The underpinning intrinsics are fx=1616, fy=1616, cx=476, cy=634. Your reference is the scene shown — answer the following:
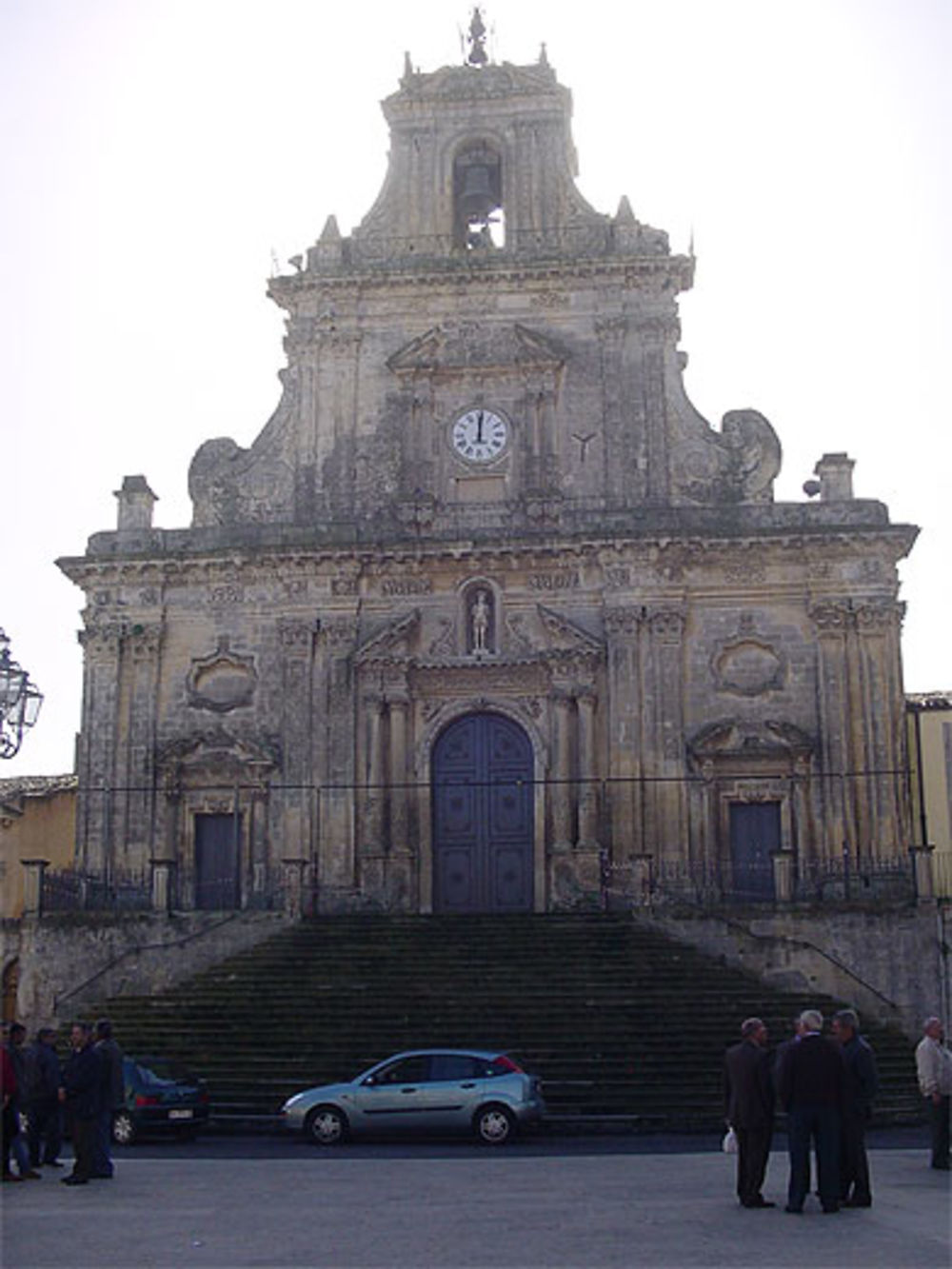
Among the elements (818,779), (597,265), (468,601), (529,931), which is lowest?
(529,931)

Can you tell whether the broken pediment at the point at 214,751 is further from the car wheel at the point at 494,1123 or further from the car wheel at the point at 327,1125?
the car wheel at the point at 494,1123

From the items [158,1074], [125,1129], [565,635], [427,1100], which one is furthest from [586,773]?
[125,1129]

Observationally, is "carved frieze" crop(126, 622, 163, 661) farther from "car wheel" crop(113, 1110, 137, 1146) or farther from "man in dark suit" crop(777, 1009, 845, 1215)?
"man in dark suit" crop(777, 1009, 845, 1215)

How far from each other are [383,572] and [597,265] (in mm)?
7589

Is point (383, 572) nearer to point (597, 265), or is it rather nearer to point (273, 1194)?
point (597, 265)

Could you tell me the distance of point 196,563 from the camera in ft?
105

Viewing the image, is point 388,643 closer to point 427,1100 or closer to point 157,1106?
point 157,1106

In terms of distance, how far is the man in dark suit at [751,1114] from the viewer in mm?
12547

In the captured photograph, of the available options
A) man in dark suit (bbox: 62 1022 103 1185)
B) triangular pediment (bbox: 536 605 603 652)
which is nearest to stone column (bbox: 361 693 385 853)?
triangular pediment (bbox: 536 605 603 652)

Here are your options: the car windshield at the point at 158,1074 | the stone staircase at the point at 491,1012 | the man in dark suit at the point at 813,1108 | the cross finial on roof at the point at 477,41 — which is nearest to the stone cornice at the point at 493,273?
the cross finial on roof at the point at 477,41

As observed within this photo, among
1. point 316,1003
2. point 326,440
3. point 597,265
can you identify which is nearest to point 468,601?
point 326,440

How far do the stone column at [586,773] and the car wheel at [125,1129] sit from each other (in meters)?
12.1

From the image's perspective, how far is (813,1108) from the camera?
1227cm

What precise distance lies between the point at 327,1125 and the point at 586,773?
12498mm
